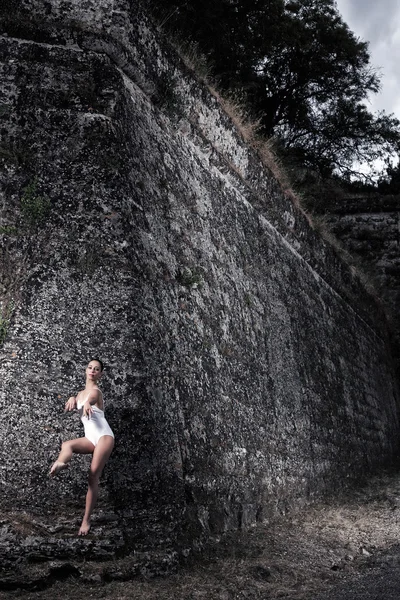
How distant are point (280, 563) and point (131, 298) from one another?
2137mm

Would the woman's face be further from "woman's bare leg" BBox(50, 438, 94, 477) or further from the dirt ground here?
the dirt ground

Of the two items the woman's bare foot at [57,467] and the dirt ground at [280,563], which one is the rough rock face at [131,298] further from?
the woman's bare foot at [57,467]

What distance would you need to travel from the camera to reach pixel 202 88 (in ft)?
24.2

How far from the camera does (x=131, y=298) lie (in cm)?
509

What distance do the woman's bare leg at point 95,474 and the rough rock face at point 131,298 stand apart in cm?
19

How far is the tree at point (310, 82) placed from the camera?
1831cm

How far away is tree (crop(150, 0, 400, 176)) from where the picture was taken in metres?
18.3

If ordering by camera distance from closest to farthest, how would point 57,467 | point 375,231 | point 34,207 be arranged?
point 57,467
point 34,207
point 375,231

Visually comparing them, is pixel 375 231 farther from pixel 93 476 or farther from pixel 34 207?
pixel 93 476

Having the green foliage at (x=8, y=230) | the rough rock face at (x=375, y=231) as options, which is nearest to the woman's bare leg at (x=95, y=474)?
the green foliage at (x=8, y=230)

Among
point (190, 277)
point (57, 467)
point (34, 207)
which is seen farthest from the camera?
point (190, 277)

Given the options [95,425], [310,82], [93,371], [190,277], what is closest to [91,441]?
[95,425]

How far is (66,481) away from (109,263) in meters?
1.46

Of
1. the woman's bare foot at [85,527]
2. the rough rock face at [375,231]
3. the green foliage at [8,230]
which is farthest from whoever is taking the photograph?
the rough rock face at [375,231]
